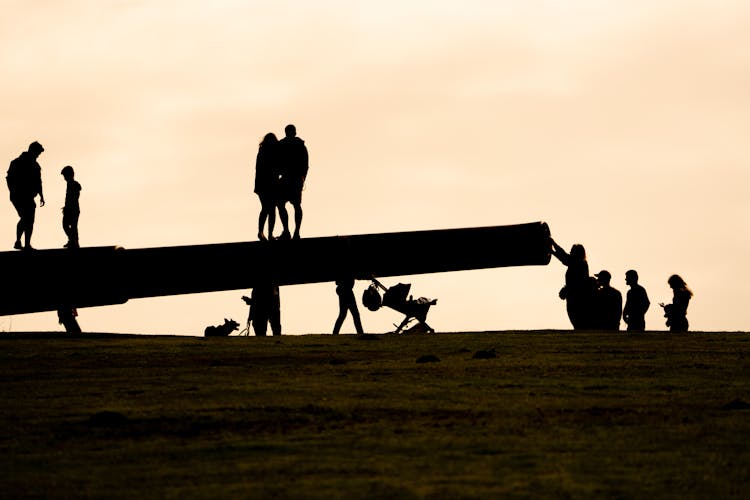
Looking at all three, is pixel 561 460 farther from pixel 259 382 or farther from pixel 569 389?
Result: pixel 259 382

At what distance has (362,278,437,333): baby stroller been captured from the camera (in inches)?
1267

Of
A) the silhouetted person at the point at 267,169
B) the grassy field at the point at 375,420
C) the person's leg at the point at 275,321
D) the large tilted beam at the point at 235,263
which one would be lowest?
the grassy field at the point at 375,420

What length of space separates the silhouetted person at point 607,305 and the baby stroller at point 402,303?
3312 mm

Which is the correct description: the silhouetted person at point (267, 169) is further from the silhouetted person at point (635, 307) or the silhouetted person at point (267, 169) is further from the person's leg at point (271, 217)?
the silhouetted person at point (635, 307)

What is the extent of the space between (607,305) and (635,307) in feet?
2.21

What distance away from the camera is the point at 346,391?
2012cm

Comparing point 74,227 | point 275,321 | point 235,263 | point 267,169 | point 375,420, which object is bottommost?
point 375,420

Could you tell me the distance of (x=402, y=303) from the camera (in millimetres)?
32219

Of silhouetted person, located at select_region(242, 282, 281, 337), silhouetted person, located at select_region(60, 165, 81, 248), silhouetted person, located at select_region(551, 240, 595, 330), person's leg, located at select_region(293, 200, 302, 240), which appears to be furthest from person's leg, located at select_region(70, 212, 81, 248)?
silhouetted person, located at select_region(551, 240, 595, 330)

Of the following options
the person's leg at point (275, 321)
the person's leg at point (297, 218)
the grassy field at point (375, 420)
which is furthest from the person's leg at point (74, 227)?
the grassy field at point (375, 420)

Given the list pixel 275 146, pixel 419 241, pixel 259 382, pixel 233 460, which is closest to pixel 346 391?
pixel 259 382

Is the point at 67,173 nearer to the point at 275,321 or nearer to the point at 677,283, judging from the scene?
the point at 275,321

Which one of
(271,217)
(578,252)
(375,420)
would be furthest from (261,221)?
(375,420)

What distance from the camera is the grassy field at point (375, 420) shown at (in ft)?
46.0
